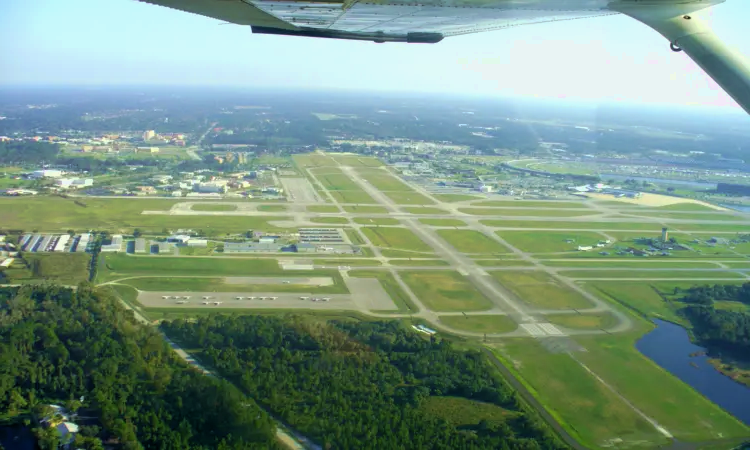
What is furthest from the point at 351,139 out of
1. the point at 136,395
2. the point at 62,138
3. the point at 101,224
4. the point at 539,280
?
the point at 136,395

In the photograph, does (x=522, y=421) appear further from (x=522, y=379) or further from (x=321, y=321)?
(x=321, y=321)

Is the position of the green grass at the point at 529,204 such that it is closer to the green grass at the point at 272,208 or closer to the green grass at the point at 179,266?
the green grass at the point at 272,208

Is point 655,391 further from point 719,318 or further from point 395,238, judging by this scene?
point 395,238

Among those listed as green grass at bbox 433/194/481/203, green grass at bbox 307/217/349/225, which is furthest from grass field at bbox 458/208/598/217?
green grass at bbox 307/217/349/225

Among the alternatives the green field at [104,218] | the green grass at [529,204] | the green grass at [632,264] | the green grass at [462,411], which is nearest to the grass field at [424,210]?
the green grass at [529,204]

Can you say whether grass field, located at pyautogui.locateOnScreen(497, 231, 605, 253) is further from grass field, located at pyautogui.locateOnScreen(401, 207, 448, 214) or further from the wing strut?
the wing strut
